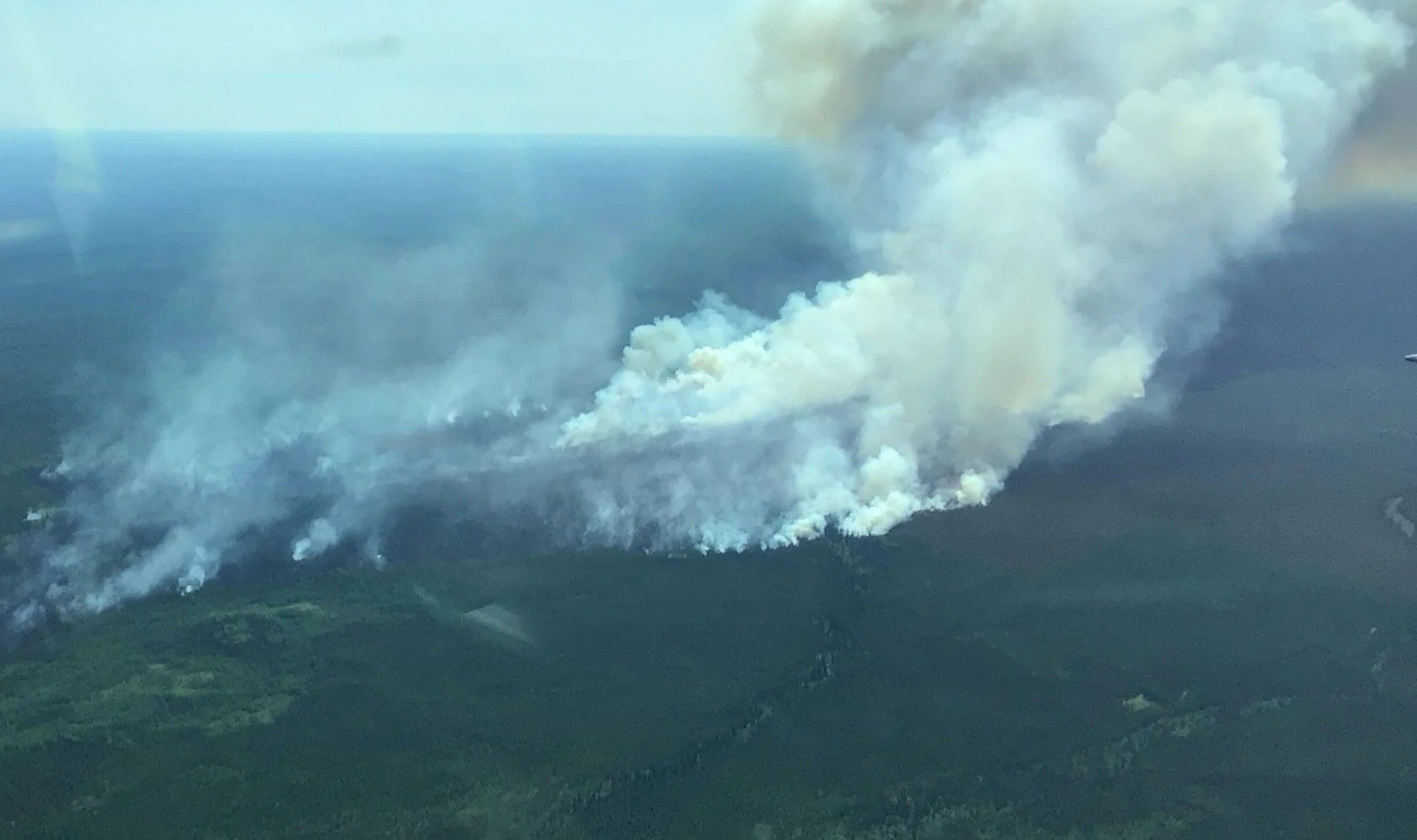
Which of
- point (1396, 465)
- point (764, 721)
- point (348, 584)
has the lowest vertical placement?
point (764, 721)

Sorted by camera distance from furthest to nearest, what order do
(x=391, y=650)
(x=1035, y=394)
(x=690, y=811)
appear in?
(x=1035, y=394)
(x=391, y=650)
(x=690, y=811)

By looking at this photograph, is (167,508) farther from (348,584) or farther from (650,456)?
(650,456)

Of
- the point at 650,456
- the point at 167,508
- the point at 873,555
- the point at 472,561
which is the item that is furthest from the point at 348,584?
the point at 873,555

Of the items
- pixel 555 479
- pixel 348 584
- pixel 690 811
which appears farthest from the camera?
pixel 555 479

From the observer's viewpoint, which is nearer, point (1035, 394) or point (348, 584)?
point (348, 584)

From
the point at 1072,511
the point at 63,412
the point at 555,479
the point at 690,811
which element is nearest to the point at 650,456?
the point at 555,479

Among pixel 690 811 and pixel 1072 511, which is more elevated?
pixel 1072 511
